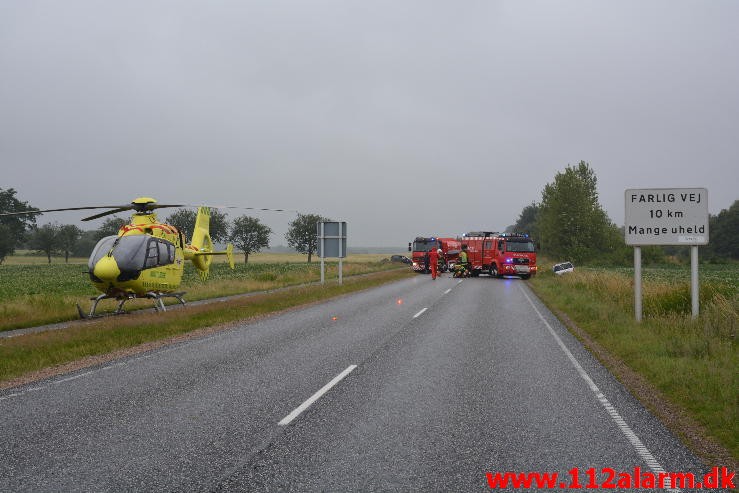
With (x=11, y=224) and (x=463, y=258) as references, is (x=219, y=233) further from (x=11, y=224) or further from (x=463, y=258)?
(x=463, y=258)

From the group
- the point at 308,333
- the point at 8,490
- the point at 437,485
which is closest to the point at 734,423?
the point at 437,485

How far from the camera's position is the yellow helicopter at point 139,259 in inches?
568

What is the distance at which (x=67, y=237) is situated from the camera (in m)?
101

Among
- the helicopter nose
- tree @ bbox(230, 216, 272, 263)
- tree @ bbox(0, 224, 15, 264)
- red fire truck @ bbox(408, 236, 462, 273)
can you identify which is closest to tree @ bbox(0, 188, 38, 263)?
tree @ bbox(0, 224, 15, 264)

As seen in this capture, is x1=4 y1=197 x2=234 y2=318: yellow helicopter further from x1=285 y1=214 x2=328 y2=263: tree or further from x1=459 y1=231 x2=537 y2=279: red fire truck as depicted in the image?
x1=285 y1=214 x2=328 y2=263: tree

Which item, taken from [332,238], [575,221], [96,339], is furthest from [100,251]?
[575,221]

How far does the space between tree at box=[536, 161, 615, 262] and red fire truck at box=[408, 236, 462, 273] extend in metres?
22.9

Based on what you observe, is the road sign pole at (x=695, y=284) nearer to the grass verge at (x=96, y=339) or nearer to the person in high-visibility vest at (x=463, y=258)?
the grass verge at (x=96, y=339)

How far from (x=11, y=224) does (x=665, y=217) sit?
299 ft

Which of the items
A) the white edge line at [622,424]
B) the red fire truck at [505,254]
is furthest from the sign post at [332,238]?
the white edge line at [622,424]

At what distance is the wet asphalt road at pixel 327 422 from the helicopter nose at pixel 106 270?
5294mm

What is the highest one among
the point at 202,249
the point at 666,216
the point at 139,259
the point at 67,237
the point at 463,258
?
the point at 67,237

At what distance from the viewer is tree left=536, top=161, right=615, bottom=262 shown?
62.5 metres

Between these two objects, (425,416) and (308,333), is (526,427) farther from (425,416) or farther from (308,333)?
(308,333)
